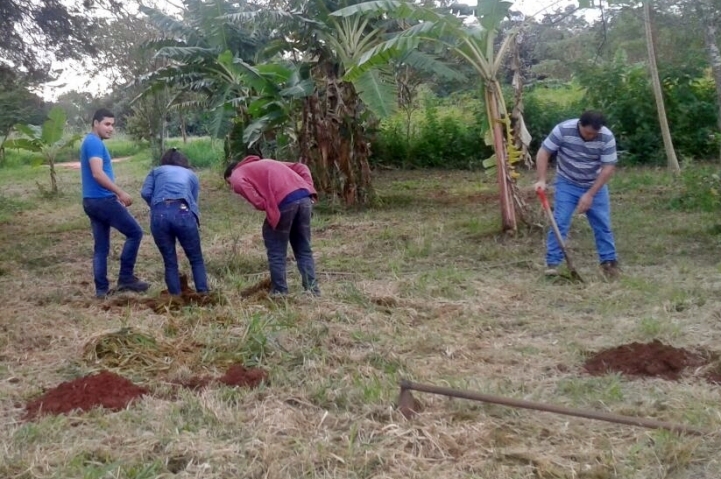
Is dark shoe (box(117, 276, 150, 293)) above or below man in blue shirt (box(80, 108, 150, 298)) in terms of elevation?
below

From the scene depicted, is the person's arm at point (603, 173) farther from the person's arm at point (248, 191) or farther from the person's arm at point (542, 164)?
the person's arm at point (248, 191)

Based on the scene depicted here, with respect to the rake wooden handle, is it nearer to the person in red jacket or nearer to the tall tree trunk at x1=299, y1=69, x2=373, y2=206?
the person in red jacket

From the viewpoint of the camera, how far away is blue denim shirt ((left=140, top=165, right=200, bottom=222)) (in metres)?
7.15

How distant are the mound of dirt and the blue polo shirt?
4.48 meters

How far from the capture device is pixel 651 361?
5258 millimetres

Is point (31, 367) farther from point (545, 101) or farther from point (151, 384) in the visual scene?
point (545, 101)

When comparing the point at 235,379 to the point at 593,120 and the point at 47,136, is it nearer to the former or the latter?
the point at 593,120

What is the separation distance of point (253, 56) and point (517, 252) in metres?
7.23

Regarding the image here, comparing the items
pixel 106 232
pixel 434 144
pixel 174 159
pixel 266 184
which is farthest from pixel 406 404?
pixel 434 144

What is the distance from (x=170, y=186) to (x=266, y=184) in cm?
81

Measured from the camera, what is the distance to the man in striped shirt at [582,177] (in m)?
7.77

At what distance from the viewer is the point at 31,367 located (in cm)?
548

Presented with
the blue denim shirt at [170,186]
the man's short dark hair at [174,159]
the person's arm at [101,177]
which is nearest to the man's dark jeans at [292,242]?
the blue denim shirt at [170,186]

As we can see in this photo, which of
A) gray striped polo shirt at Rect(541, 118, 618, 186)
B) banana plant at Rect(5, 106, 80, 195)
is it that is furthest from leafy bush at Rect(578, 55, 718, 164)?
gray striped polo shirt at Rect(541, 118, 618, 186)
